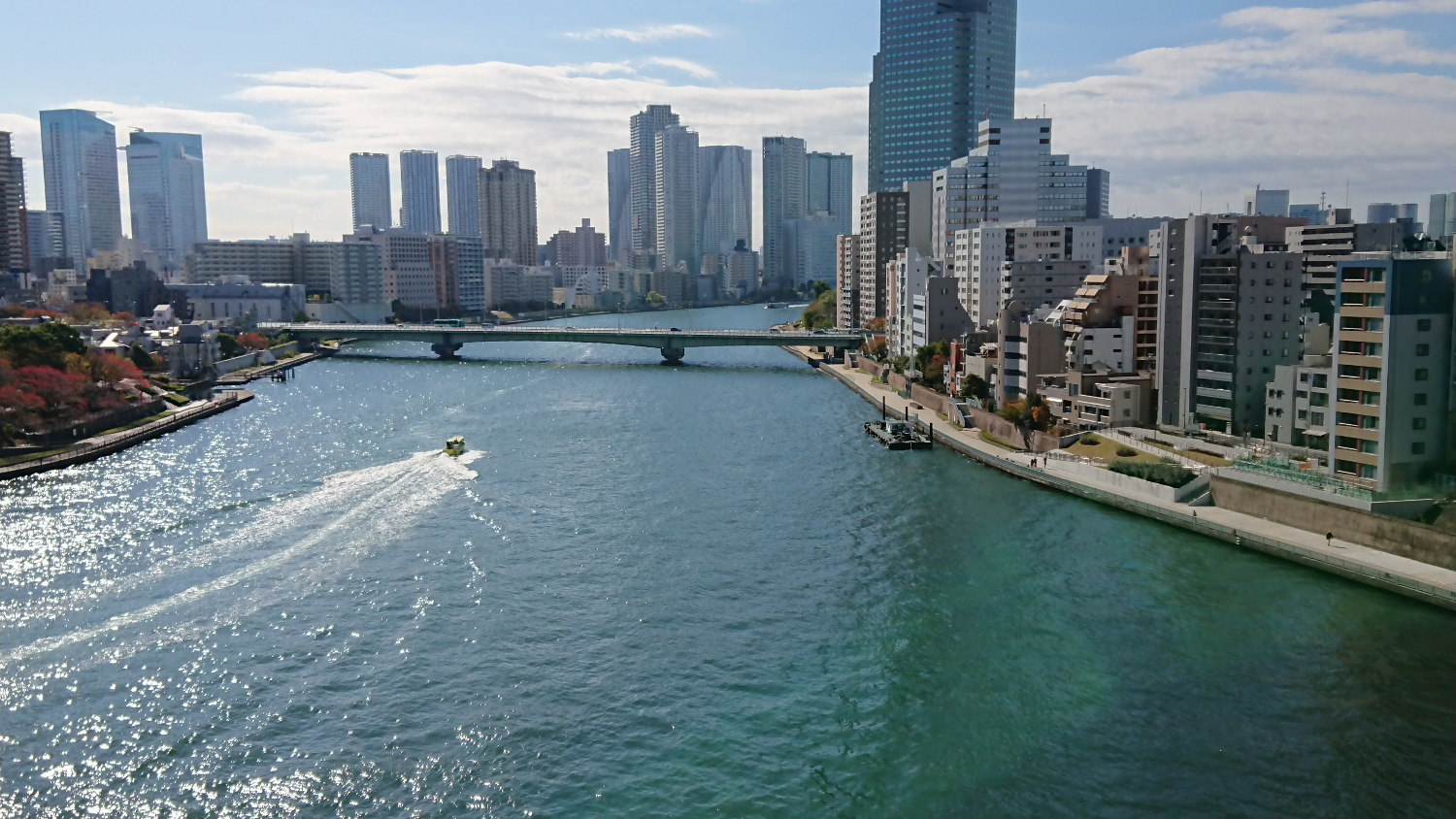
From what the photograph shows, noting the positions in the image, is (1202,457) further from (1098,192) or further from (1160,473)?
(1098,192)

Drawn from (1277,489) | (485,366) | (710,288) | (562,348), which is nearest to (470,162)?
(710,288)

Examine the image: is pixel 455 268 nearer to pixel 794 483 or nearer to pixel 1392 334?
pixel 794 483

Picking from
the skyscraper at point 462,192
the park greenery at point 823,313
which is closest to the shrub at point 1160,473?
the park greenery at point 823,313

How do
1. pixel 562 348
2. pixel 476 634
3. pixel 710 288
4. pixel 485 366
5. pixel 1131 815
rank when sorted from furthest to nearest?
pixel 710 288 < pixel 562 348 < pixel 485 366 < pixel 476 634 < pixel 1131 815

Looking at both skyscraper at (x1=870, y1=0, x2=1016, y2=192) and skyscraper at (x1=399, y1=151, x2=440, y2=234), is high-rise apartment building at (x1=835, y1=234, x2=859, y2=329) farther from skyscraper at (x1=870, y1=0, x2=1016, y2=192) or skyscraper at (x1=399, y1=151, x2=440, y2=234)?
skyscraper at (x1=399, y1=151, x2=440, y2=234)

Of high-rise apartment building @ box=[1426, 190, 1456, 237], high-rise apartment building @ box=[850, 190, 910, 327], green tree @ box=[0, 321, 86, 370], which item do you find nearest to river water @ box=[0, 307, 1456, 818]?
green tree @ box=[0, 321, 86, 370]

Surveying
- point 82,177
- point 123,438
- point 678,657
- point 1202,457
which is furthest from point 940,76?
point 82,177
